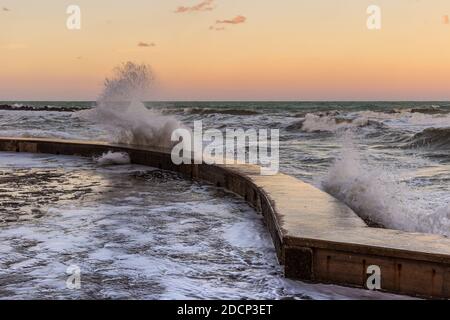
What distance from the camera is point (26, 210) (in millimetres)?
5707

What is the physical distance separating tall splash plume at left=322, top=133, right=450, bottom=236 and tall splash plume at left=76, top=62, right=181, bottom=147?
508cm

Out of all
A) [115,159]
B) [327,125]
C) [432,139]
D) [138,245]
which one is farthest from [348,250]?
[327,125]

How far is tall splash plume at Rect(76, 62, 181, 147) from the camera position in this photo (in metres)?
11.4

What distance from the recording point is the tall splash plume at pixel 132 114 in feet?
37.5

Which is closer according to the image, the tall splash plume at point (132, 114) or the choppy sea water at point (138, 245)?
the choppy sea water at point (138, 245)

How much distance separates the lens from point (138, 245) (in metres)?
Result: 4.30

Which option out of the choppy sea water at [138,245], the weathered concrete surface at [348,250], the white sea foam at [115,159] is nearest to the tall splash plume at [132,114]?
the white sea foam at [115,159]

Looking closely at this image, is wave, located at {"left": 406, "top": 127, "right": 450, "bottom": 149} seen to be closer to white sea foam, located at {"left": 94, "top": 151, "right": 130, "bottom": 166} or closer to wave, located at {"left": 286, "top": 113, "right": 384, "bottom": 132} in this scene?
wave, located at {"left": 286, "top": 113, "right": 384, "bottom": 132}

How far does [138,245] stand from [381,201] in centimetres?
259

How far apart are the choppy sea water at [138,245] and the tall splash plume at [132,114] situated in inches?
155

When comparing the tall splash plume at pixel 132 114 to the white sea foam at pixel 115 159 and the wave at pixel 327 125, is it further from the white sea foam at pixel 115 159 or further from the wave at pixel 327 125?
the wave at pixel 327 125

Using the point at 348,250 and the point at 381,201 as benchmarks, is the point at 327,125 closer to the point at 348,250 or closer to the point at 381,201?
the point at 381,201
